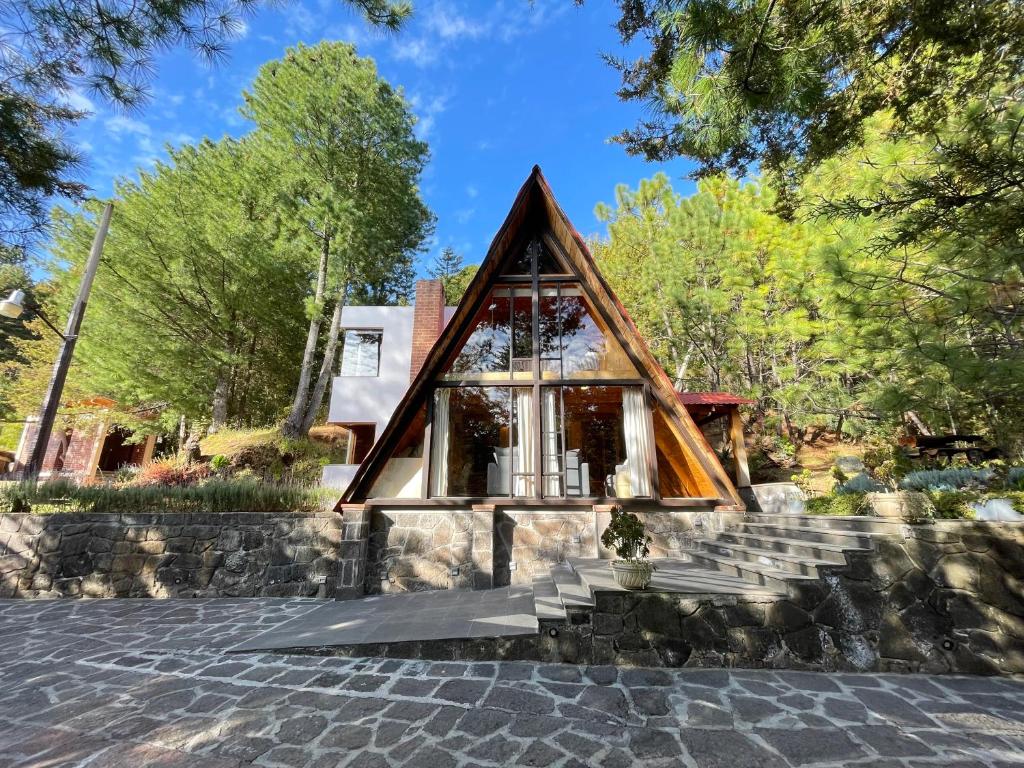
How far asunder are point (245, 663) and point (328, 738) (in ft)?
5.88

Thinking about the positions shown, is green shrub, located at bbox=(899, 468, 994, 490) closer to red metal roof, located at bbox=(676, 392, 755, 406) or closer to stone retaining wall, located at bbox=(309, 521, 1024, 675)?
stone retaining wall, located at bbox=(309, 521, 1024, 675)

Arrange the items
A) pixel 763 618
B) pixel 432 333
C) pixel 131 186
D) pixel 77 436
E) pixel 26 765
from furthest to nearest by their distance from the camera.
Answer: pixel 77 436
pixel 131 186
pixel 432 333
pixel 763 618
pixel 26 765

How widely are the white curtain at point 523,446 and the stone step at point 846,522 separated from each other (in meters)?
3.41

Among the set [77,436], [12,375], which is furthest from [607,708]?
[12,375]

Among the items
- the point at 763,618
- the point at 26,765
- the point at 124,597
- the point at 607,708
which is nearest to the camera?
the point at 26,765

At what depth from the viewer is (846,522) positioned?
4.77m

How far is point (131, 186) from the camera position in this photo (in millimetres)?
12922

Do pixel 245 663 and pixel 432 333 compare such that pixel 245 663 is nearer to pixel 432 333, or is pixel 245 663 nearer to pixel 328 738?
pixel 328 738

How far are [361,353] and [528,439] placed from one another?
7079 millimetres

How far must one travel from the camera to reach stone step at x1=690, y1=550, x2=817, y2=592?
149 inches

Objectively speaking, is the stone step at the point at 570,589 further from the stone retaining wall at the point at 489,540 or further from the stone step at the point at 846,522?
the stone step at the point at 846,522

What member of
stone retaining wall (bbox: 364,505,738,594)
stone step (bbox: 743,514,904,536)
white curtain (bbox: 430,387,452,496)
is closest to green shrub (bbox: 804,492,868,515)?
stone step (bbox: 743,514,904,536)

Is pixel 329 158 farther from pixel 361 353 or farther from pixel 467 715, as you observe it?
pixel 467 715

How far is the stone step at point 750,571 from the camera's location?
3.77 meters
